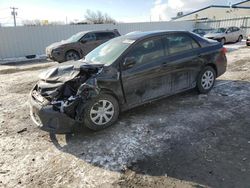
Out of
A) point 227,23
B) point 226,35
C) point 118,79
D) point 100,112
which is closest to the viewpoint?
point 100,112

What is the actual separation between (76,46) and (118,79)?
8.67m

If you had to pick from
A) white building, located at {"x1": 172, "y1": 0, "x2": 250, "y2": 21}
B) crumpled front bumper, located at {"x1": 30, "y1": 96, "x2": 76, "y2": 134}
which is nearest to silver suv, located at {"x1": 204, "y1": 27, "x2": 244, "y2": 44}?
white building, located at {"x1": 172, "y1": 0, "x2": 250, "y2": 21}

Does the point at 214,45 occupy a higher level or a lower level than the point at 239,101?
higher

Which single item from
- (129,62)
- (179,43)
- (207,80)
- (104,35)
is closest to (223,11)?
(104,35)

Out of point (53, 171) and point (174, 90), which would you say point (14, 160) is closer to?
point (53, 171)

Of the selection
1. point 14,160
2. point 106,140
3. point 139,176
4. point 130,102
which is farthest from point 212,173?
point 14,160

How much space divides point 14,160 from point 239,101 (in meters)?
4.68

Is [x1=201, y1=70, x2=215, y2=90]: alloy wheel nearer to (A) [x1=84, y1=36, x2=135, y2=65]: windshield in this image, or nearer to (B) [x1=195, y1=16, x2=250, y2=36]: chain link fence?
(A) [x1=84, y1=36, x2=135, y2=65]: windshield

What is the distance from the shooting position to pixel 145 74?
15.2 feet

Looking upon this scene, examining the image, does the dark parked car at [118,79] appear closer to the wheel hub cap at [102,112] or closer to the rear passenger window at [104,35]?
the wheel hub cap at [102,112]

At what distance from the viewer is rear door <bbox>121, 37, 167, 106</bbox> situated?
4477mm

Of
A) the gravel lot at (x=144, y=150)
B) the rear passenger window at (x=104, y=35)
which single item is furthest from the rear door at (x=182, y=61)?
the rear passenger window at (x=104, y=35)

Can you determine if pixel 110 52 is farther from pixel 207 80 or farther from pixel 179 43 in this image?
pixel 207 80

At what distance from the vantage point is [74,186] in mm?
2930
